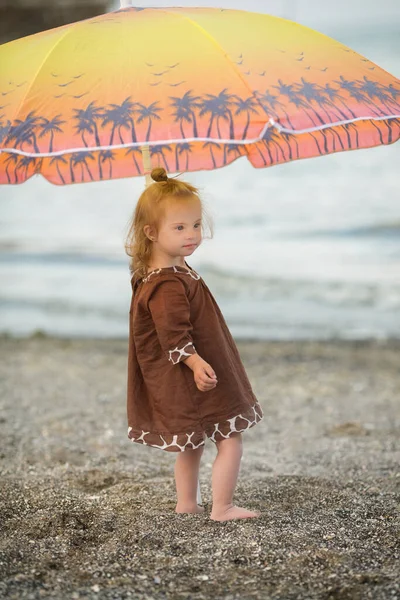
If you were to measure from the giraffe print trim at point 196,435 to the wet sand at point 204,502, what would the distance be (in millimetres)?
268

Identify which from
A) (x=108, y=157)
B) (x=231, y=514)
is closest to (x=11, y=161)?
(x=108, y=157)

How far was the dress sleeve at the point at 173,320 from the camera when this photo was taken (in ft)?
7.92

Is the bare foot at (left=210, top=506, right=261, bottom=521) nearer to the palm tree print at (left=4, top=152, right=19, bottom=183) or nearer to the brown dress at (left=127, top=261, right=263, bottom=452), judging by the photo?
the brown dress at (left=127, top=261, right=263, bottom=452)

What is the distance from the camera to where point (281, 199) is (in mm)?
12609

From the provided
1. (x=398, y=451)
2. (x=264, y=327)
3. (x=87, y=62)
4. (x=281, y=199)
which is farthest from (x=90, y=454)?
(x=281, y=199)

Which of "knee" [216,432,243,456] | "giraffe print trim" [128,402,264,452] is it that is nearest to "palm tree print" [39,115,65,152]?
"giraffe print trim" [128,402,264,452]

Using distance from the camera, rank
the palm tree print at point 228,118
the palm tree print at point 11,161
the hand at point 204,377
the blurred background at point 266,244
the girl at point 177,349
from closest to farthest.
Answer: the palm tree print at point 228,118 < the hand at point 204,377 < the girl at point 177,349 < the palm tree print at point 11,161 < the blurred background at point 266,244

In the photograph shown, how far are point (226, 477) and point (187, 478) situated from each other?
0.17 metres

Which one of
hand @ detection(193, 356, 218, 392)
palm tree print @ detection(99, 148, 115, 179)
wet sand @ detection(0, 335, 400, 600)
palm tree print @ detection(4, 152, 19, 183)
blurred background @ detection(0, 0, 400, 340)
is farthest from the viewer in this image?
blurred background @ detection(0, 0, 400, 340)

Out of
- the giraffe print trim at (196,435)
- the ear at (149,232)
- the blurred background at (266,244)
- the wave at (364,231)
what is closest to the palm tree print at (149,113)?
the ear at (149,232)

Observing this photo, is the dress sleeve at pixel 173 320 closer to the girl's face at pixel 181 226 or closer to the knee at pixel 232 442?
the girl's face at pixel 181 226

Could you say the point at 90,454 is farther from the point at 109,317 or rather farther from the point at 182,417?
the point at 109,317

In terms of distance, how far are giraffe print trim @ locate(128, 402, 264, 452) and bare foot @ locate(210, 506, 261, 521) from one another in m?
0.25

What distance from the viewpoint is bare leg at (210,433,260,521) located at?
2.56 metres
